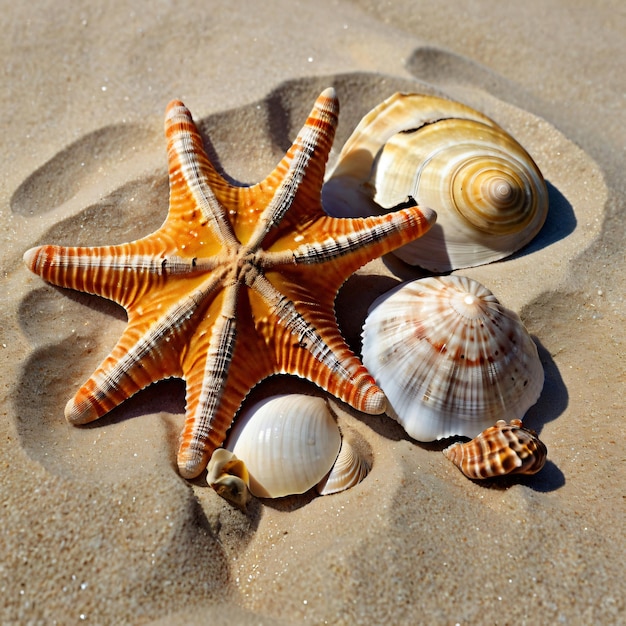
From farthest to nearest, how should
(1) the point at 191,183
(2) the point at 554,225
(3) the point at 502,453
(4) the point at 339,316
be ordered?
(2) the point at 554,225, (4) the point at 339,316, (1) the point at 191,183, (3) the point at 502,453

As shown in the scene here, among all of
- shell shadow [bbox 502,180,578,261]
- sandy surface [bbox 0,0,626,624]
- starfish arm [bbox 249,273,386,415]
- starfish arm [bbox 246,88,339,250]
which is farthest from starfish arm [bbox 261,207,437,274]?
shell shadow [bbox 502,180,578,261]

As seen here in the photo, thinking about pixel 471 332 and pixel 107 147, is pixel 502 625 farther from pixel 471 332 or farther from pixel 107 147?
pixel 107 147

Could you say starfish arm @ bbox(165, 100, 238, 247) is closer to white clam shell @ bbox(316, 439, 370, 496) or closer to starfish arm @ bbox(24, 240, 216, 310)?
starfish arm @ bbox(24, 240, 216, 310)

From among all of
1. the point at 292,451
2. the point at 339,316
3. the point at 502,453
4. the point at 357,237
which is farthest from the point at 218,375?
the point at 502,453

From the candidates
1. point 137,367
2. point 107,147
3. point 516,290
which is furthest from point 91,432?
point 516,290

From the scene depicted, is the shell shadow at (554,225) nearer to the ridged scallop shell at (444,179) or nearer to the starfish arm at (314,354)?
the ridged scallop shell at (444,179)

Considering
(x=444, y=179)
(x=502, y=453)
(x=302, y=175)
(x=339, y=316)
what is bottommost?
(x=502, y=453)

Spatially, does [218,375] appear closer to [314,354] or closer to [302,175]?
[314,354]

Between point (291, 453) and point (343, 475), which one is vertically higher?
point (291, 453)
